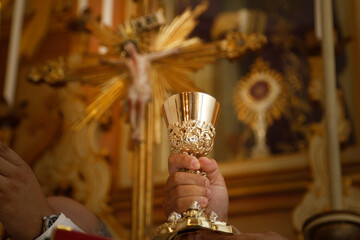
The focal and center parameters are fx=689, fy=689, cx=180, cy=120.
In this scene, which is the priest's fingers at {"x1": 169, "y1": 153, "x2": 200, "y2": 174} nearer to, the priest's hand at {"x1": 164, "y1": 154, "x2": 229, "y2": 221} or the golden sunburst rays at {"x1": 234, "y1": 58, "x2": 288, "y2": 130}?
the priest's hand at {"x1": 164, "y1": 154, "x2": 229, "y2": 221}

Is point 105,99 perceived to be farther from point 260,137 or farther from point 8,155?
point 8,155

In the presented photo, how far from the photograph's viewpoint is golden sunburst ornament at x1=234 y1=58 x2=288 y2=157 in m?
3.03

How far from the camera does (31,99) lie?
10.7 ft

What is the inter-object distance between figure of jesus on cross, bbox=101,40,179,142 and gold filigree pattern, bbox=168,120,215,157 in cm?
122

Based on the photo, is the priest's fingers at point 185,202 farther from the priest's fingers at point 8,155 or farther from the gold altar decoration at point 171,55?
the gold altar decoration at point 171,55

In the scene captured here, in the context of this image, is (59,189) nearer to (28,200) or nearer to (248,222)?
(248,222)

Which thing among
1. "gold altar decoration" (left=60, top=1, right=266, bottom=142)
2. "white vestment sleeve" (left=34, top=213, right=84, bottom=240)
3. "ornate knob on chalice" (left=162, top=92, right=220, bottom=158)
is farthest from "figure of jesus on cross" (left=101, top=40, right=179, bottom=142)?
"ornate knob on chalice" (left=162, top=92, right=220, bottom=158)

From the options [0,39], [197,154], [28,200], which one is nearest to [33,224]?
[28,200]

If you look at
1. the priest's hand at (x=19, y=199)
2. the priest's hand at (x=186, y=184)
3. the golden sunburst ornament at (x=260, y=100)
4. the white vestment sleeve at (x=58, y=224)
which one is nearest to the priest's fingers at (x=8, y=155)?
the priest's hand at (x=19, y=199)

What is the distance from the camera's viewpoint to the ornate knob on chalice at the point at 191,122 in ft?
4.22

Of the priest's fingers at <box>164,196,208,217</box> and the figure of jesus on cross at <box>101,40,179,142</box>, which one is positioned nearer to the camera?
A: the priest's fingers at <box>164,196,208,217</box>

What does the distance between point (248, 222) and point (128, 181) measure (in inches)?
22.1

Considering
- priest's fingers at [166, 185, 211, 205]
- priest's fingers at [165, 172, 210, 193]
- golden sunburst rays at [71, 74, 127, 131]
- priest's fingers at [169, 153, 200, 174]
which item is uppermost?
golden sunburst rays at [71, 74, 127, 131]

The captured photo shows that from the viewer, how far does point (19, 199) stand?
1.34m
